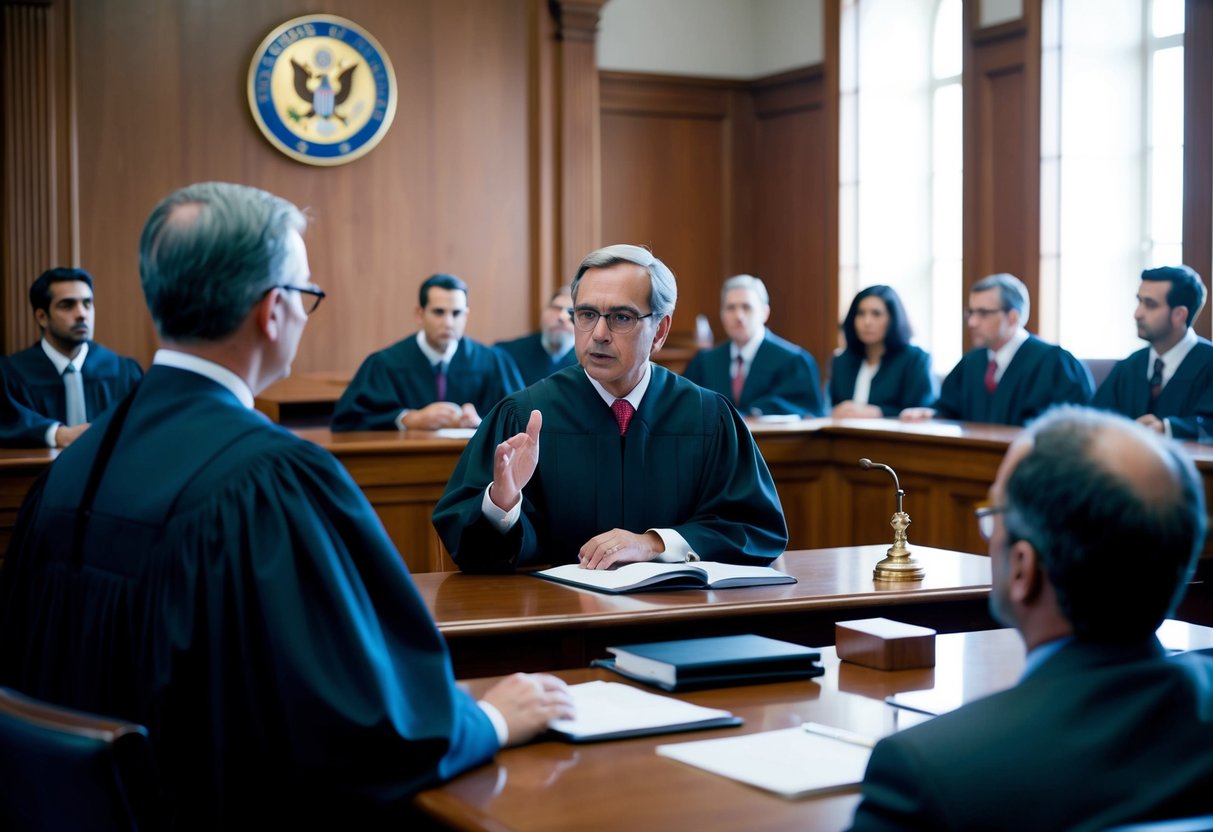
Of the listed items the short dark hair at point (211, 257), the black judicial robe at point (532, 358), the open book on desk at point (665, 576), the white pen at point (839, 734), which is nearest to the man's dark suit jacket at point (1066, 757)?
the white pen at point (839, 734)

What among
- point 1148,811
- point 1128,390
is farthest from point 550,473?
point 1128,390

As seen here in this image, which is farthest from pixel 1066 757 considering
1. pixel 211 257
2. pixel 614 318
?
pixel 614 318

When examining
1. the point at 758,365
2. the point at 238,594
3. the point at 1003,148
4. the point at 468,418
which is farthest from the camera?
the point at 1003,148

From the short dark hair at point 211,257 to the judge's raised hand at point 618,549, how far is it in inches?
60.3

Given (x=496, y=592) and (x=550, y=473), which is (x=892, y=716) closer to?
(x=496, y=592)

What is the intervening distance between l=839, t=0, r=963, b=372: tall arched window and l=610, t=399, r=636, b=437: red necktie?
643 cm

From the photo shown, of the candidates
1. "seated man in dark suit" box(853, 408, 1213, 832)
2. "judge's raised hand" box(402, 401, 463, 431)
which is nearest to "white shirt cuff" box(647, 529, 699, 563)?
"seated man in dark suit" box(853, 408, 1213, 832)

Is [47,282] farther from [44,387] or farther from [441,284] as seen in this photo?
[441,284]

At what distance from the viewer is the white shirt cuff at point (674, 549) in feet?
11.0

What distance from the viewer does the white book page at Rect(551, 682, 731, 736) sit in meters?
2.01

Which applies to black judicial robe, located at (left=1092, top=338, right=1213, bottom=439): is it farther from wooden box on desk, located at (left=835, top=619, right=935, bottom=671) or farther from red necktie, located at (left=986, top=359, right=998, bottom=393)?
wooden box on desk, located at (left=835, top=619, right=935, bottom=671)

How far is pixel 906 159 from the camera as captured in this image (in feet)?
33.3

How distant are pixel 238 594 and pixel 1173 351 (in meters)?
5.97

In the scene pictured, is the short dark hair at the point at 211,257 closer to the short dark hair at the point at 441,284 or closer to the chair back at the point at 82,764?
the chair back at the point at 82,764
